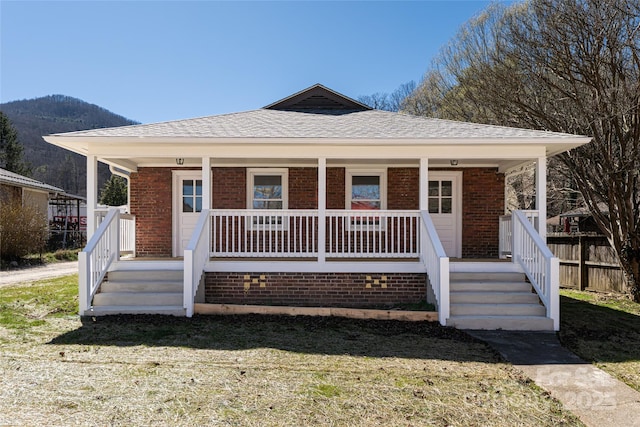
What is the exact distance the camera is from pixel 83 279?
7250 millimetres

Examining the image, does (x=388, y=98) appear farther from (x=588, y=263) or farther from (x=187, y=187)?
(x=187, y=187)

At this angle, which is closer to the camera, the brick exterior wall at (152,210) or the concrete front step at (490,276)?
the concrete front step at (490,276)

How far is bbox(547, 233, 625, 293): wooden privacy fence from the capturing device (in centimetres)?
1177

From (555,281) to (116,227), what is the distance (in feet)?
25.6

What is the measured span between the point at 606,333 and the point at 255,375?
18.8ft

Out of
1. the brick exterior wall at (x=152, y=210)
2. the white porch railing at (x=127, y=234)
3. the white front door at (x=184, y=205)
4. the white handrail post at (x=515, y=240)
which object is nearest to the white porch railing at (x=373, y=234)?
the white handrail post at (x=515, y=240)

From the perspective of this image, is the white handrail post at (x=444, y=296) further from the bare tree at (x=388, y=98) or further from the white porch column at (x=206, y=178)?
the bare tree at (x=388, y=98)

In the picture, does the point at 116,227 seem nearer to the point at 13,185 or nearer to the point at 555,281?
the point at 555,281

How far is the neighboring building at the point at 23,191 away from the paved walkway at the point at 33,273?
15.0 ft

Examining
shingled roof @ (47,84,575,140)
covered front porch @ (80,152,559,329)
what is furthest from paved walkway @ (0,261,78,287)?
shingled roof @ (47,84,575,140)

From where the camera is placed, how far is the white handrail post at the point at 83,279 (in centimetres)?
721

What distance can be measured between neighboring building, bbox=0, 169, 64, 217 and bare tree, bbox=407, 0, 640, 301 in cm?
2039

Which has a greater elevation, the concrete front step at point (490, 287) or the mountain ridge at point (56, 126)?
the mountain ridge at point (56, 126)

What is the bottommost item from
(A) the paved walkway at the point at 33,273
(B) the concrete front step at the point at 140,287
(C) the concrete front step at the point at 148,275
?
(A) the paved walkway at the point at 33,273
